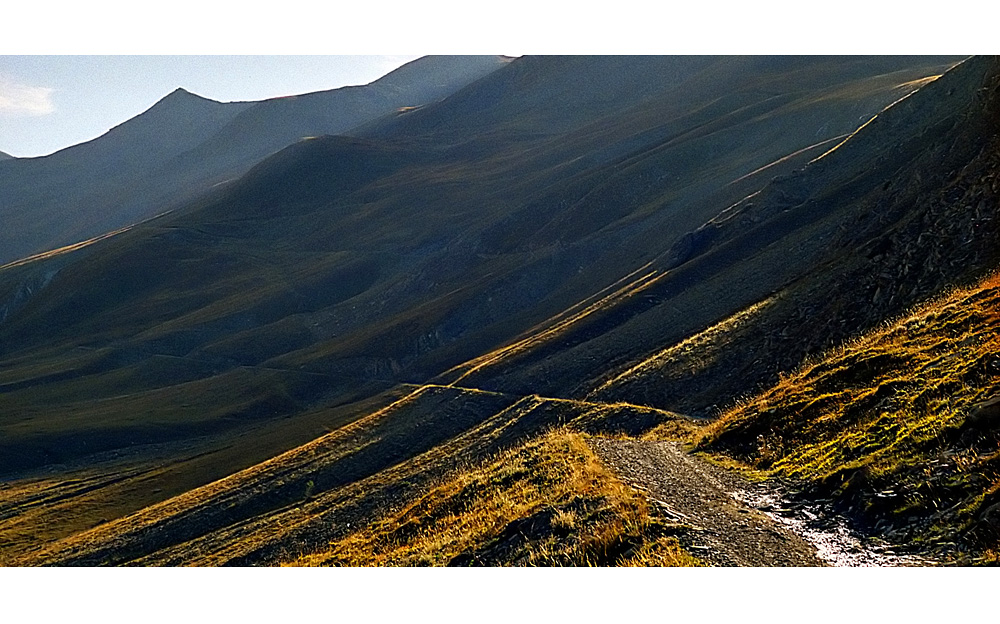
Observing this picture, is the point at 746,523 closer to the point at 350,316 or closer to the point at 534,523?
the point at 534,523

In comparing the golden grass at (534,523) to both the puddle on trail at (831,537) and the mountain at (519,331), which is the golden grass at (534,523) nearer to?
the puddle on trail at (831,537)

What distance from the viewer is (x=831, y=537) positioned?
14.4m

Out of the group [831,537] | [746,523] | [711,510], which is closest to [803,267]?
[711,510]

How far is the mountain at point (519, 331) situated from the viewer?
143 ft

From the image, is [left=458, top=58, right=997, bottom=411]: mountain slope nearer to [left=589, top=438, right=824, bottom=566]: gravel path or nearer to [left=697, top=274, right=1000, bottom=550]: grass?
[left=697, top=274, right=1000, bottom=550]: grass

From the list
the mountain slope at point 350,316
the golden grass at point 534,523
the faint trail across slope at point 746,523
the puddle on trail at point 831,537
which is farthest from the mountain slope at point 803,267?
the puddle on trail at point 831,537

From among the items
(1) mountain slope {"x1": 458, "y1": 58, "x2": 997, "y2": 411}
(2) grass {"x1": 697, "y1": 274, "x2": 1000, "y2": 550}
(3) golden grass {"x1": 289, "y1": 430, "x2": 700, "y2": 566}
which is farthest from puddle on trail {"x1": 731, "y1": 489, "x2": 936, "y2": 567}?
(1) mountain slope {"x1": 458, "y1": 58, "x2": 997, "y2": 411}

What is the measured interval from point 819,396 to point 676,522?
495 inches

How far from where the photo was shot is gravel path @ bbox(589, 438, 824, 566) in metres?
13.5

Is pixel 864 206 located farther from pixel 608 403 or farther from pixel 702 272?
pixel 608 403

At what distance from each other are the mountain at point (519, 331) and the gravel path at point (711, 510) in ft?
44.1

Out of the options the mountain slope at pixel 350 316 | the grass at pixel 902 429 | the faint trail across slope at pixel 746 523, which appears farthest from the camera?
the mountain slope at pixel 350 316

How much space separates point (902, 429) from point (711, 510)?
5.58 metres

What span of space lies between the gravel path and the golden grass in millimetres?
687
